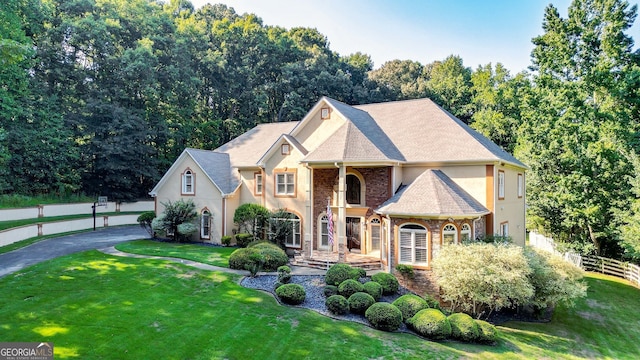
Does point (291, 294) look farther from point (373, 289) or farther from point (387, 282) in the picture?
point (387, 282)

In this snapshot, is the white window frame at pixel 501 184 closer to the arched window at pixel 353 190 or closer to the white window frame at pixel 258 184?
the arched window at pixel 353 190

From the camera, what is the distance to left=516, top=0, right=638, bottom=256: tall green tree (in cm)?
2481

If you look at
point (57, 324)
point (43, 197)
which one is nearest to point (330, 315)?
point (57, 324)

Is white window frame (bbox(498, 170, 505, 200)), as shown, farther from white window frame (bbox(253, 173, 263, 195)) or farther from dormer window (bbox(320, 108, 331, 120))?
white window frame (bbox(253, 173, 263, 195))

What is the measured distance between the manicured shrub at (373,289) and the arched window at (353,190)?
22.5 ft

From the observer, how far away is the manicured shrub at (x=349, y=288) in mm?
15164

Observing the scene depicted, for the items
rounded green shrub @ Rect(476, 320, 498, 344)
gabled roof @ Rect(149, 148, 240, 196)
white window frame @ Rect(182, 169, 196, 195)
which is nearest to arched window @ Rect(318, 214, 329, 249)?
gabled roof @ Rect(149, 148, 240, 196)

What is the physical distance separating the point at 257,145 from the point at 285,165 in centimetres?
680

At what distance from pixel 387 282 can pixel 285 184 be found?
10.0 metres

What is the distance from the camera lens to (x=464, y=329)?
43.0 ft

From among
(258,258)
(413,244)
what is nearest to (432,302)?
(413,244)

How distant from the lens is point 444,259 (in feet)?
52.1

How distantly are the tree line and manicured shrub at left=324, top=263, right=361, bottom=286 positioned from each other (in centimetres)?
1456

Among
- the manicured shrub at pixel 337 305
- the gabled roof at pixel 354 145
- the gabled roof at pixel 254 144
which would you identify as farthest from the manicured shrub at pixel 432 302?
the gabled roof at pixel 254 144
